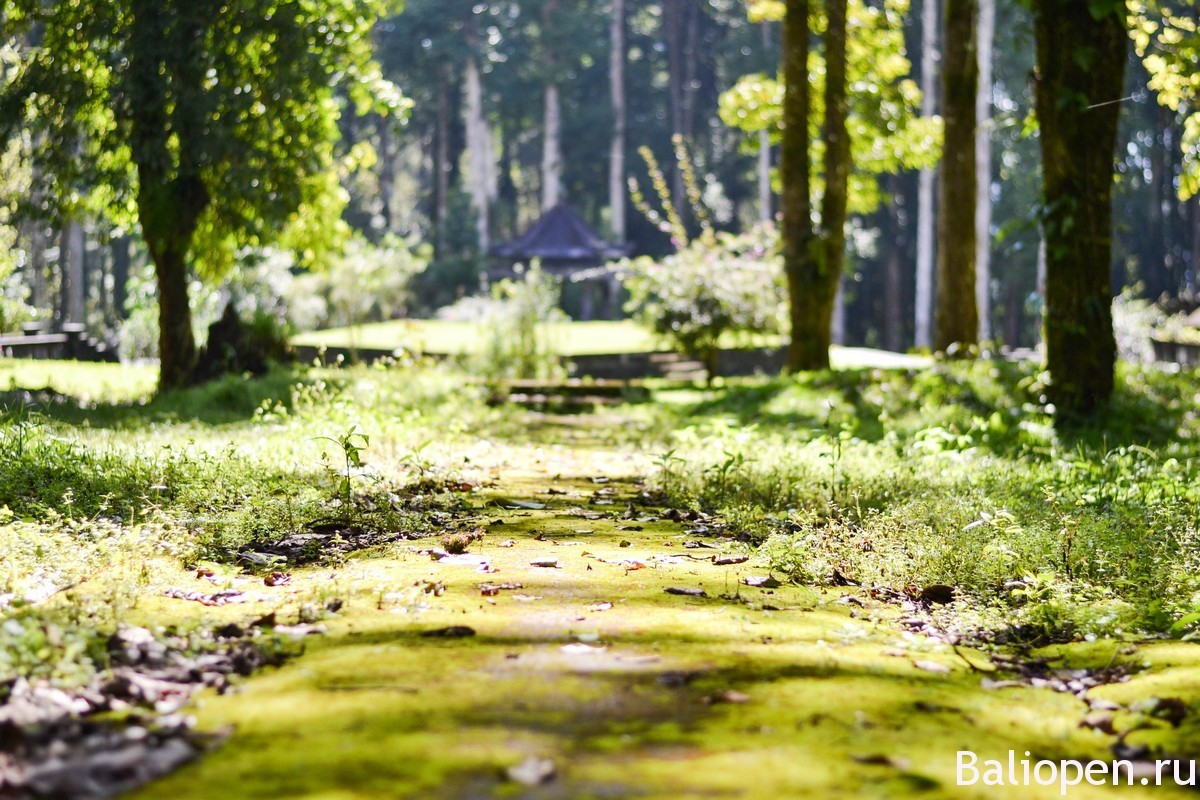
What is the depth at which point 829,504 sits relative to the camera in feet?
18.3

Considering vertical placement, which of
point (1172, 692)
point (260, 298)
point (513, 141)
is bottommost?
point (1172, 692)

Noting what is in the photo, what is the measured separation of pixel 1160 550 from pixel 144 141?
471 inches

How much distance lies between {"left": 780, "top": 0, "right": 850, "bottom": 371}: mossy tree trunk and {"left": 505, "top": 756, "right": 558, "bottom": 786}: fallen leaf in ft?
43.9

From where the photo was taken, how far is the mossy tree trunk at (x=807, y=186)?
50.1 feet

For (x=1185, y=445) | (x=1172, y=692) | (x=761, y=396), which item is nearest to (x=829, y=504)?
(x=1172, y=692)

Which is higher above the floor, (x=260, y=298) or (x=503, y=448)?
(x=260, y=298)

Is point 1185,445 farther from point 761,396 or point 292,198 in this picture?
point 292,198

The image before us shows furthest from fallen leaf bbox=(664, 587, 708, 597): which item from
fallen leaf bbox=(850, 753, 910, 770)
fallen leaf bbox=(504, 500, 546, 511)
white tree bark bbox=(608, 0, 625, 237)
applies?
white tree bark bbox=(608, 0, 625, 237)

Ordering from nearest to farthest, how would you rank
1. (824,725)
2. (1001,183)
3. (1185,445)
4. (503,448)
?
(824,725)
(1185,445)
(503,448)
(1001,183)

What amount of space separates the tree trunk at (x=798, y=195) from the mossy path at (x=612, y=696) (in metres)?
11.1

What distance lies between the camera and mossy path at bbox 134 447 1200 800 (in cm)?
234

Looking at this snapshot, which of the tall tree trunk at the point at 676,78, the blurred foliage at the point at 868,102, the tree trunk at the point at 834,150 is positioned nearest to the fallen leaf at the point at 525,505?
the tree trunk at the point at 834,150

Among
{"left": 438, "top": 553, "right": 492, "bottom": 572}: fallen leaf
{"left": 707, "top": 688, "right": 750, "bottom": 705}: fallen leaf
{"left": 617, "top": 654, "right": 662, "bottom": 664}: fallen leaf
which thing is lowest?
{"left": 707, "top": 688, "right": 750, "bottom": 705}: fallen leaf

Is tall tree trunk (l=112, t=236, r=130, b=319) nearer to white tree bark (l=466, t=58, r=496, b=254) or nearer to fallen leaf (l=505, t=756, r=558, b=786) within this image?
white tree bark (l=466, t=58, r=496, b=254)
